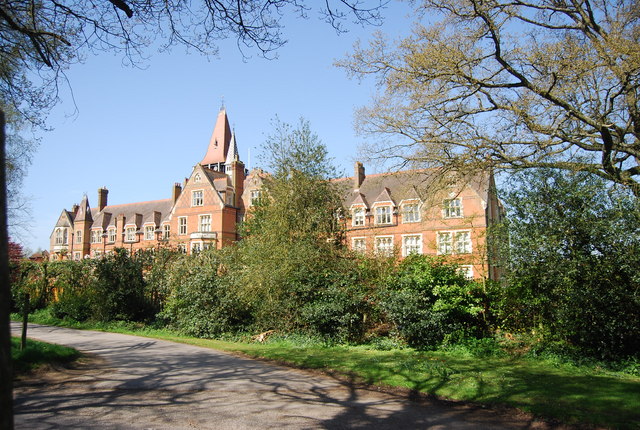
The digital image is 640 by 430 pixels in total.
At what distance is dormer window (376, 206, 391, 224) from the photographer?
3881 cm

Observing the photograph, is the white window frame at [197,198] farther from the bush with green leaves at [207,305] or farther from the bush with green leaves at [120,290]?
the bush with green leaves at [207,305]

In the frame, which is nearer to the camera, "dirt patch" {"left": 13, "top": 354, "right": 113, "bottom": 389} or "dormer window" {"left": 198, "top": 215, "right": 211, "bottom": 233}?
"dirt patch" {"left": 13, "top": 354, "right": 113, "bottom": 389}

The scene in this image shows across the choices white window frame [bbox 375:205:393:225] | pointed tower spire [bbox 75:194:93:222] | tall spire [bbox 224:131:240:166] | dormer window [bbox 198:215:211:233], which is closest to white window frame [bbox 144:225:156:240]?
dormer window [bbox 198:215:211:233]

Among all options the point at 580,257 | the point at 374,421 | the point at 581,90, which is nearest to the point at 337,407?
the point at 374,421

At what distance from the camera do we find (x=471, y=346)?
12734 mm

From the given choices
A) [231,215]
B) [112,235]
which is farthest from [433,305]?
[112,235]

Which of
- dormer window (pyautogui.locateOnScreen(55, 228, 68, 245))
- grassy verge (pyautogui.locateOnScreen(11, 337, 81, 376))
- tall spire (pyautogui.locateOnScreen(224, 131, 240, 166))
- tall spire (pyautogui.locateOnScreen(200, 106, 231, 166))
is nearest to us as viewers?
grassy verge (pyautogui.locateOnScreen(11, 337, 81, 376))

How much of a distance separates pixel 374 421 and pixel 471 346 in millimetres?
6922

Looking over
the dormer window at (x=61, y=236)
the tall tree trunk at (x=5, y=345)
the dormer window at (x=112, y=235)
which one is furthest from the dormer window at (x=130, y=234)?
the tall tree trunk at (x=5, y=345)

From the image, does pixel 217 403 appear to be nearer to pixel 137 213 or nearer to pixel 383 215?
pixel 383 215

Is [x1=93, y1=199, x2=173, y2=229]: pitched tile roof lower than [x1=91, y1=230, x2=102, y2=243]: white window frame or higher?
higher

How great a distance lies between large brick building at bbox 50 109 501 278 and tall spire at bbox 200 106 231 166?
0.18 m

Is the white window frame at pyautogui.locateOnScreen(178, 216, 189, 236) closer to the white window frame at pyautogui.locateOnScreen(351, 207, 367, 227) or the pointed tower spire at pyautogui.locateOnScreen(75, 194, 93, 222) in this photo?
the white window frame at pyautogui.locateOnScreen(351, 207, 367, 227)

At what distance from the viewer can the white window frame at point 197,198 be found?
151ft
